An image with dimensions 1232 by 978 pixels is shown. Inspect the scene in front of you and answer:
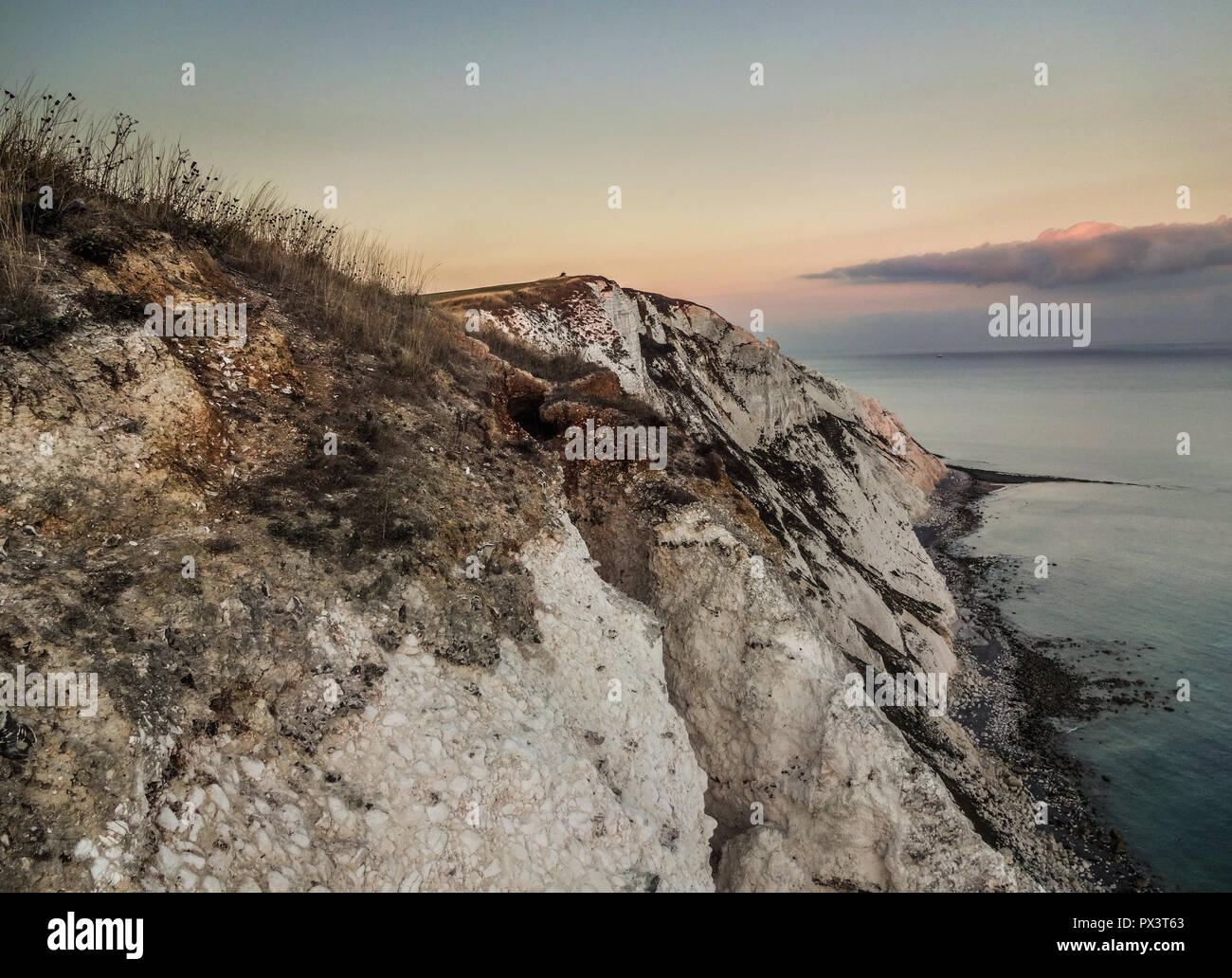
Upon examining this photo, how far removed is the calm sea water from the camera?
71.9 feet

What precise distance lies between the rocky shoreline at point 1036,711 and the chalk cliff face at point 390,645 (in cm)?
741

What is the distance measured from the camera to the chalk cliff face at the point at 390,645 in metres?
6.46

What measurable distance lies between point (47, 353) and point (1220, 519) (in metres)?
72.5

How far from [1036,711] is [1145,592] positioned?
19.4m

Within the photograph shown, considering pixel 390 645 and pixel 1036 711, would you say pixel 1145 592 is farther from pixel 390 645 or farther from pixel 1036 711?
pixel 390 645

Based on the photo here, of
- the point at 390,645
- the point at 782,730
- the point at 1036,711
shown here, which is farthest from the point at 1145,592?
the point at 390,645

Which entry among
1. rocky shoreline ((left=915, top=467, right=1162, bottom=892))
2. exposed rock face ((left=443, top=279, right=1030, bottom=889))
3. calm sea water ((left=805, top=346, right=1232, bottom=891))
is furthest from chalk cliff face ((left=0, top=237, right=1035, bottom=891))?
calm sea water ((left=805, top=346, right=1232, bottom=891))

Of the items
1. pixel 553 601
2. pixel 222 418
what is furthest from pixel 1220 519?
pixel 222 418

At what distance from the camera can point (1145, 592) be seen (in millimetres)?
40188

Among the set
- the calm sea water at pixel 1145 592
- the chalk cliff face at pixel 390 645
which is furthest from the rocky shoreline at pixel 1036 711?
the chalk cliff face at pixel 390 645

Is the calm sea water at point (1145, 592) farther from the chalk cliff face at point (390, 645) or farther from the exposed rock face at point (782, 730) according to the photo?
the chalk cliff face at point (390, 645)

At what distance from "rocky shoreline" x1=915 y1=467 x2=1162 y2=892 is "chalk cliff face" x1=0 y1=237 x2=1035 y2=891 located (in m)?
7.41

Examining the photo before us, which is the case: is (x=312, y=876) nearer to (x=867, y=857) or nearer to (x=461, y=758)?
(x=461, y=758)

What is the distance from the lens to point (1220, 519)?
5522cm
